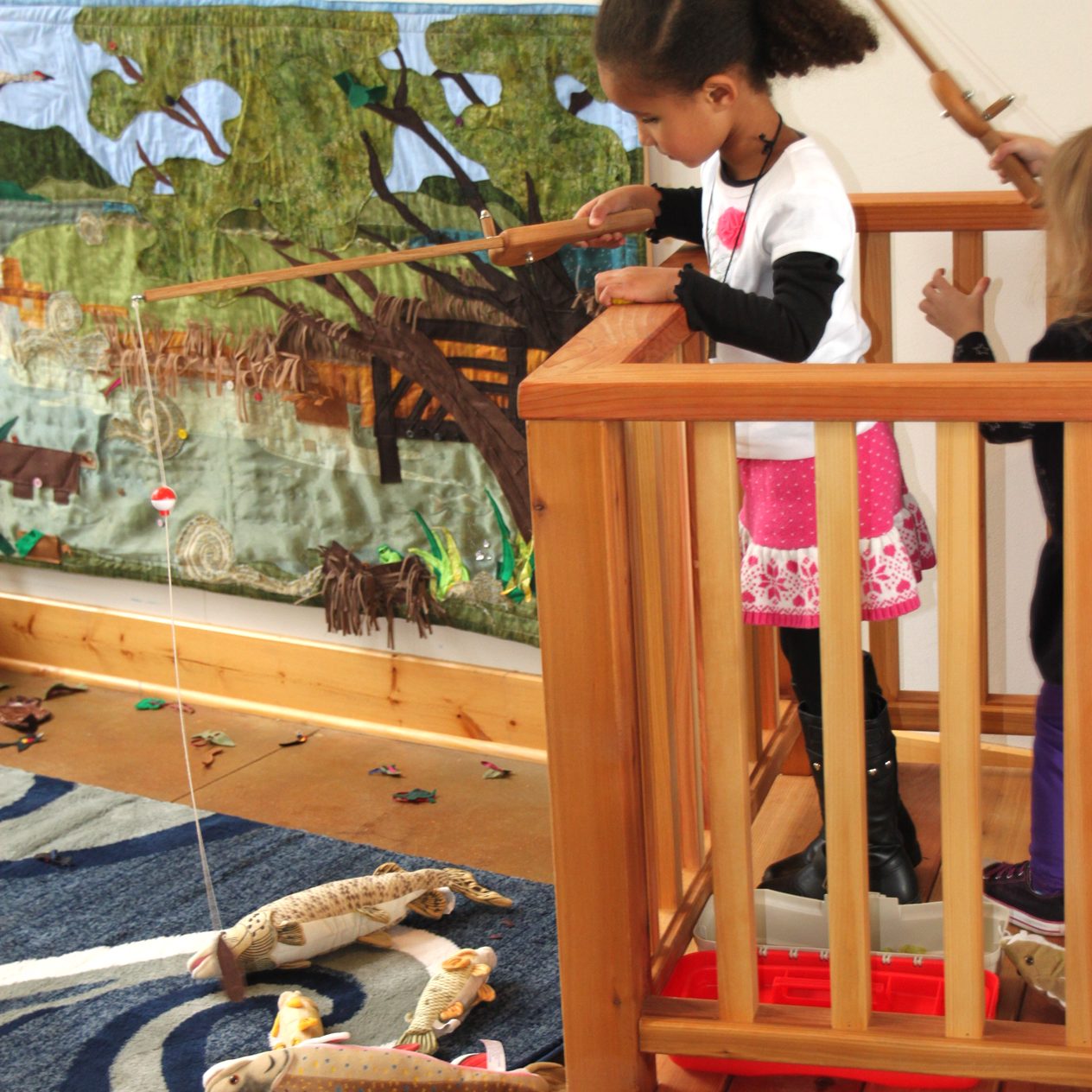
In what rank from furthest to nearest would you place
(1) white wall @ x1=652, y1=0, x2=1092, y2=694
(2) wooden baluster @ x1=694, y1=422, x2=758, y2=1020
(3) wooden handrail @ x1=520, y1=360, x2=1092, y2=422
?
(1) white wall @ x1=652, y1=0, x2=1092, y2=694 → (2) wooden baluster @ x1=694, y1=422, x2=758, y2=1020 → (3) wooden handrail @ x1=520, y1=360, x2=1092, y2=422

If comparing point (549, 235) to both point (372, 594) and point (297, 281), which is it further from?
point (372, 594)

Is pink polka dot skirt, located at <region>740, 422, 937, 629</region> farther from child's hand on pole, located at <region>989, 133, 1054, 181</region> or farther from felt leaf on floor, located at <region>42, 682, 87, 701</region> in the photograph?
felt leaf on floor, located at <region>42, 682, 87, 701</region>

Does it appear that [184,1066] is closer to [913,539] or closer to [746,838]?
[746,838]

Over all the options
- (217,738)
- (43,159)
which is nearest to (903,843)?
(217,738)

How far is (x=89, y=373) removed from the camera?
267 centimetres

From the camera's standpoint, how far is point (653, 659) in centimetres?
138

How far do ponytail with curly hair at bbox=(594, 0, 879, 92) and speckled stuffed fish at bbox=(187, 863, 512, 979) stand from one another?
Result: 3.39 ft

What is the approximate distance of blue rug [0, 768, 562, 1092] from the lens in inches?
64.1

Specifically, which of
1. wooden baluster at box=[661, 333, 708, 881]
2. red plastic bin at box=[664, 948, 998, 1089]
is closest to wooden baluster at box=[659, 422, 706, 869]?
wooden baluster at box=[661, 333, 708, 881]

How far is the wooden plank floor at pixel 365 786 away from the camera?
6.19ft

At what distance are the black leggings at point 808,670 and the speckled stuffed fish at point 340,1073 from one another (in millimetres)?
541

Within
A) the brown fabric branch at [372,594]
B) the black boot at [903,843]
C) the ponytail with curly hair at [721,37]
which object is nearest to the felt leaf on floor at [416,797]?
the brown fabric branch at [372,594]

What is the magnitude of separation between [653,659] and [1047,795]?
1.56 feet

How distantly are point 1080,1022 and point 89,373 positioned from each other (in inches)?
81.4
